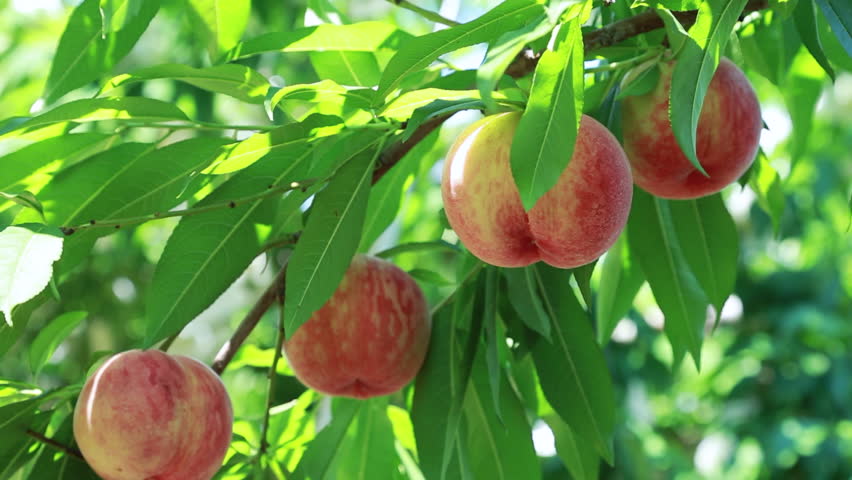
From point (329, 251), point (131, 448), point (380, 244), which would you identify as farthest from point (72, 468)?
Answer: point (380, 244)

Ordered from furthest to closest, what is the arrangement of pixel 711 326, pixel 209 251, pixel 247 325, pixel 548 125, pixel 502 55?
pixel 711 326, pixel 247 325, pixel 209 251, pixel 548 125, pixel 502 55

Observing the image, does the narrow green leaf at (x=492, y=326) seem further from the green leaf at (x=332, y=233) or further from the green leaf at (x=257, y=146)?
the green leaf at (x=257, y=146)

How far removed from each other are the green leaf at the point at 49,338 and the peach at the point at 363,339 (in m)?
0.31

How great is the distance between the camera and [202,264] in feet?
4.29

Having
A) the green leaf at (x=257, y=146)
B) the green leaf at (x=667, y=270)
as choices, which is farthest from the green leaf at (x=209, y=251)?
the green leaf at (x=667, y=270)

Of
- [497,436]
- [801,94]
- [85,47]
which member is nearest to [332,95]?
[85,47]

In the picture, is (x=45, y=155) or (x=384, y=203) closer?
(x=45, y=155)

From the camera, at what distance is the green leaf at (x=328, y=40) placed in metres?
1.32

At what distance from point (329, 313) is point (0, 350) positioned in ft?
1.39

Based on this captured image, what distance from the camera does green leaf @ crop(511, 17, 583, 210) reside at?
932 mm

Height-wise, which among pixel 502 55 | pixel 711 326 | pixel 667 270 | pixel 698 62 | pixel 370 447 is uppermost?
pixel 502 55

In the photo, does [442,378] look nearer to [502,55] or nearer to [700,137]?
[700,137]

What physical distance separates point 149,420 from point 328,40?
0.52 meters

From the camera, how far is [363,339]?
1.46 meters
